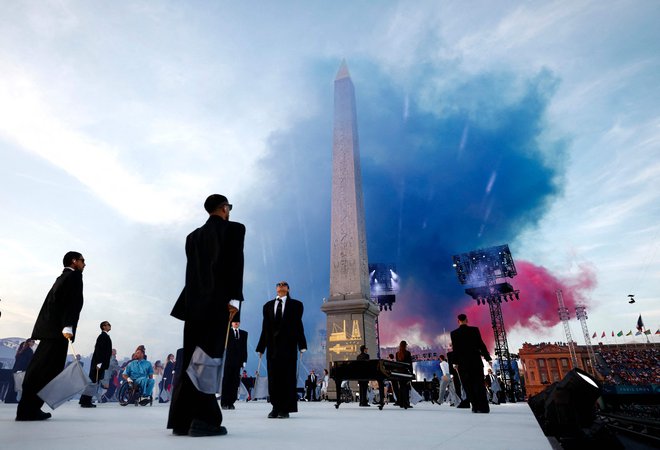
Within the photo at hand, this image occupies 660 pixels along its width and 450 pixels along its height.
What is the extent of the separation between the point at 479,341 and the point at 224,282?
5.52 metres

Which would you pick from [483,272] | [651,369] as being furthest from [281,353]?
[651,369]

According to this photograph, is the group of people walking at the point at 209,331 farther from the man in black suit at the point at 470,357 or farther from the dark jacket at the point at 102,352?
the dark jacket at the point at 102,352

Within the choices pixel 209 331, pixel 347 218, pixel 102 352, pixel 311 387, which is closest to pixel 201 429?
pixel 209 331

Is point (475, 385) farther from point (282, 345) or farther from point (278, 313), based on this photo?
point (278, 313)

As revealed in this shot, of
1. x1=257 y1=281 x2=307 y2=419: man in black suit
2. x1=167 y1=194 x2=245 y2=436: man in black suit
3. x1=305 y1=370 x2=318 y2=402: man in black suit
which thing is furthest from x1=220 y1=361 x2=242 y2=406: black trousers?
x1=305 y1=370 x2=318 y2=402: man in black suit

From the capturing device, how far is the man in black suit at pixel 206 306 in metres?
2.64

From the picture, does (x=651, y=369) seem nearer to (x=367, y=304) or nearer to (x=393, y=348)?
(x=393, y=348)

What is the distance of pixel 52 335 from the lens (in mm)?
4207

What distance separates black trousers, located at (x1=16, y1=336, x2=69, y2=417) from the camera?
12.9ft

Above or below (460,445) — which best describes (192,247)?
above

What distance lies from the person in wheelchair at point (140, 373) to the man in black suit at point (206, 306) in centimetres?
845

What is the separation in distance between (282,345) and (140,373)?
6.80 metres

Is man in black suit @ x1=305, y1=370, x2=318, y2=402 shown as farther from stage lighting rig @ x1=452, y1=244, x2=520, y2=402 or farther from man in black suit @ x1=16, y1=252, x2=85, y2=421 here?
stage lighting rig @ x1=452, y1=244, x2=520, y2=402

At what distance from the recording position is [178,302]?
10.00 ft
